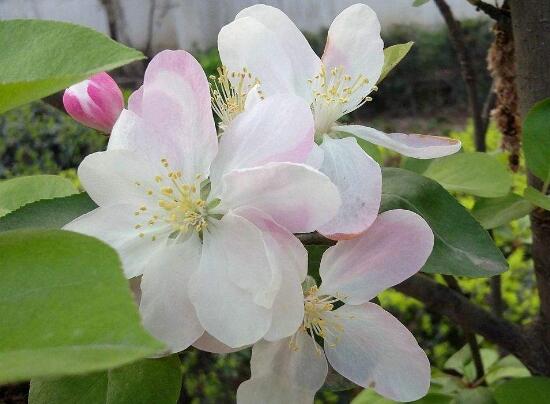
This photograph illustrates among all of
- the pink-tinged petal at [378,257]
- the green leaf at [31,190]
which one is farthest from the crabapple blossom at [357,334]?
the green leaf at [31,190]

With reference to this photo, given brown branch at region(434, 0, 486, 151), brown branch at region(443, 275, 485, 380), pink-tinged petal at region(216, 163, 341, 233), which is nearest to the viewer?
pink-tinged petal at region(216, 163, 341, 233)

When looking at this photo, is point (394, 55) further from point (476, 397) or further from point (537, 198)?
point (476, 397)

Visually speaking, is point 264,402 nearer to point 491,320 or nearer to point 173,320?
point 173,320

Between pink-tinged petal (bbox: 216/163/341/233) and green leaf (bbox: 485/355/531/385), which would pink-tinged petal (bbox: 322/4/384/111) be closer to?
pink-tinged petal (bbox: 216/163/341/233)

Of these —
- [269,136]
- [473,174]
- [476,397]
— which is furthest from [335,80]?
[476,397]

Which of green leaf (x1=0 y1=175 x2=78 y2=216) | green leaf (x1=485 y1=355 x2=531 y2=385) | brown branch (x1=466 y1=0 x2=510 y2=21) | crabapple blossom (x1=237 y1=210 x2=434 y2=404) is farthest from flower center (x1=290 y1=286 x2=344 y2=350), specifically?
green leaf (x1=485 y1=355 x2=531 y2=385)

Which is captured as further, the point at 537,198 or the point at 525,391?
the point at 525,391

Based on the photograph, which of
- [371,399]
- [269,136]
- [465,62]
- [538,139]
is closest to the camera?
[269,136]
